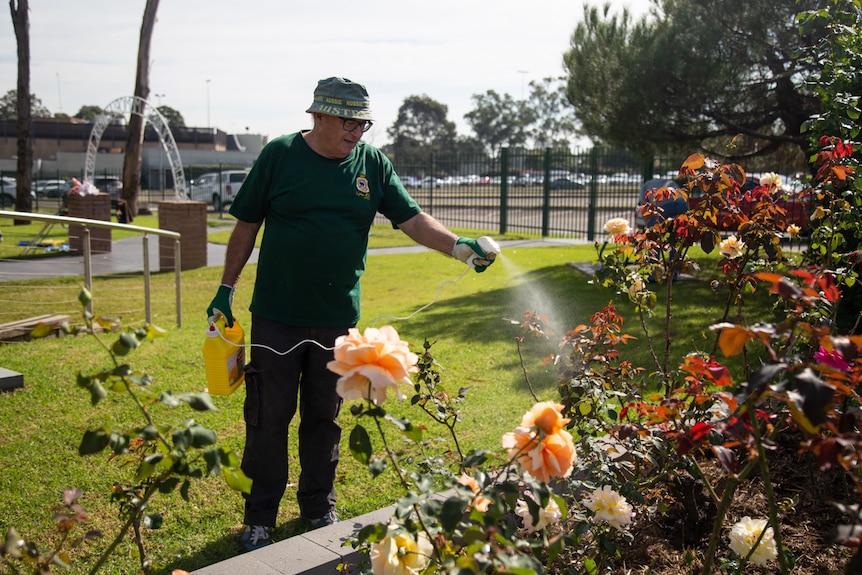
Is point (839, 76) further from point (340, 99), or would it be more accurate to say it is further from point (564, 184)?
point (564, 184)

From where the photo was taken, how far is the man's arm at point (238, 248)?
3.58 meters

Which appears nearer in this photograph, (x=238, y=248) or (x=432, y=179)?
(x=238, y=248)

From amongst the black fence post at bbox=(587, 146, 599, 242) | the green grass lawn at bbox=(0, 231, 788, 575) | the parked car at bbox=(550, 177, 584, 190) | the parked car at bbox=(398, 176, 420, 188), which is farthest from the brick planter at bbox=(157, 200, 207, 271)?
the parked car at bbox=(398, 176, 420, 188)

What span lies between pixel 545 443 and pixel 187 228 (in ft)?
Answer: 42.3

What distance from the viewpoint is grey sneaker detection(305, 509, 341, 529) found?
3.58 meters

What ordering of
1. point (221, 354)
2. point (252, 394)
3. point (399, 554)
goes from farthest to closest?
point (252, 394) → point (221, 354) → point (399, 554)

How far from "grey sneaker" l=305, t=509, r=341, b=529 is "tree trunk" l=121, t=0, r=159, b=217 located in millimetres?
20865

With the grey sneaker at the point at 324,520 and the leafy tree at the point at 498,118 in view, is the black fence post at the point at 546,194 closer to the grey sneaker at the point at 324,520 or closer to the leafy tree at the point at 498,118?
the grey sneaker at the point at 324,520

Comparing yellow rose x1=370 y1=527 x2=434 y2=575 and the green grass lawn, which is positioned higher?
yellow rose x1=370 y1=527 x2=434 y2=575

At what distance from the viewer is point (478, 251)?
129 inches

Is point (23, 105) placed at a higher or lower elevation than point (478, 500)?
higher

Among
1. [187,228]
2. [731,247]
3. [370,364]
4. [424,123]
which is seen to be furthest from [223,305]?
[424,123]

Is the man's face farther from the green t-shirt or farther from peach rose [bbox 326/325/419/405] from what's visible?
peach rose [bbox 326/325/419/405]

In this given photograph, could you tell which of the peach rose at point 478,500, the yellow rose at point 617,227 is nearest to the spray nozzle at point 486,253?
the yellow rose at point 617,227
